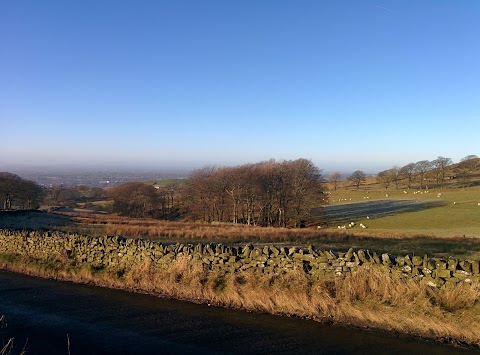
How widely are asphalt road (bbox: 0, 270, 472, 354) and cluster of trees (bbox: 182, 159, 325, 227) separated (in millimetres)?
49080

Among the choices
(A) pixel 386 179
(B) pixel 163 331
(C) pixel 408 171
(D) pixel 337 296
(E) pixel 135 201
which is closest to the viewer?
(B) pixel 163 331

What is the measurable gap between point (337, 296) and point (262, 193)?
173 feet

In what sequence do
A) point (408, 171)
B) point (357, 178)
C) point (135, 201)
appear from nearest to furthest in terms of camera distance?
1. point (135, 201)
2. point (408, 171)
3. point (357, 178)

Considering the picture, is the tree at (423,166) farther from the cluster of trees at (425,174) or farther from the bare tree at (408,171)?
the bare tree at (408,171)

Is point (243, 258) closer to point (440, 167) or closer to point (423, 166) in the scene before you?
point (440, 167)

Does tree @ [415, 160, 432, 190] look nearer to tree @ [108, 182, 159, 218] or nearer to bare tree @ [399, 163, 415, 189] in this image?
bare tree @ [399, 163, 415, 189]

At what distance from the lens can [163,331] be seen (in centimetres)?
867

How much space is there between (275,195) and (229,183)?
31.2 ft

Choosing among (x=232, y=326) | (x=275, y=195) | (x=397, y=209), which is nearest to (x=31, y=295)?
(x=232, y=326)

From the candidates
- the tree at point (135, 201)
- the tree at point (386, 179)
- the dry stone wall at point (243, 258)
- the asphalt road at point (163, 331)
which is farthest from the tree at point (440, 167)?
the asphalt road at point (163, 331)

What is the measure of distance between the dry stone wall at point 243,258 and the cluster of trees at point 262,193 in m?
46.2

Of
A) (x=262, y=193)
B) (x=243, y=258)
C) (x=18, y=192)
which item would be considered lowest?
(x=243, y=258)

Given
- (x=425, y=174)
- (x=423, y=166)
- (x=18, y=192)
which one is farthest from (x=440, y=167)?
(x=18, y=192)

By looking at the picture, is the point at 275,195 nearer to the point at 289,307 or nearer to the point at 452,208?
the point at 452,208
